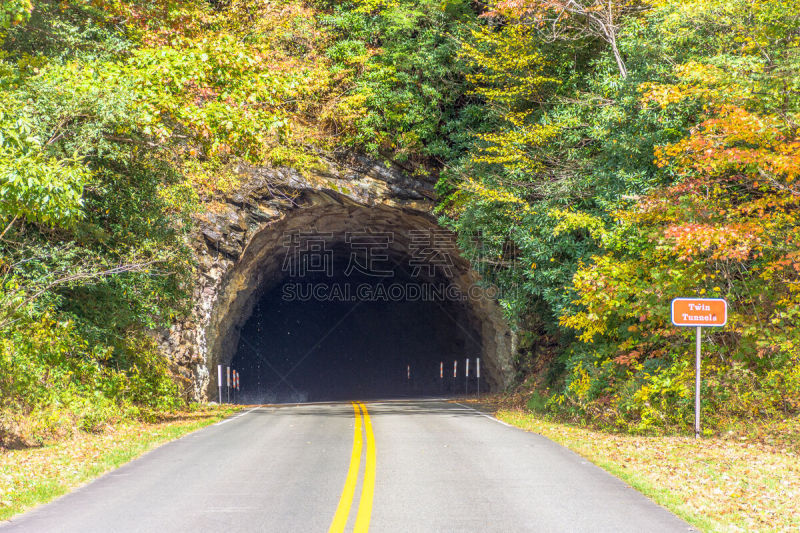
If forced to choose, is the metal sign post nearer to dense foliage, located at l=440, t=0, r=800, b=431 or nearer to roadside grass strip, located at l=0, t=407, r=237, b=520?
dense foliage, located at l=440, t=0, r=800, b=431

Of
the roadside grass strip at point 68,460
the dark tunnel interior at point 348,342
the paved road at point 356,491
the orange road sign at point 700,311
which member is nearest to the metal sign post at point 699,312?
the orange road sign at point 700,311

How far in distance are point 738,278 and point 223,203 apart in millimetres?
17459

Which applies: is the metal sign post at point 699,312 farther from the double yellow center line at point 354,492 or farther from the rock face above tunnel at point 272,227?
→ the rock face above tunnel at point 272,227

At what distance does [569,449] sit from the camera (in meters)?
12.1

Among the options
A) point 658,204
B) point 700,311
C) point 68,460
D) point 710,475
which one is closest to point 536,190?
point 658,204

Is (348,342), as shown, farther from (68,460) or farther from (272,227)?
(68,460)

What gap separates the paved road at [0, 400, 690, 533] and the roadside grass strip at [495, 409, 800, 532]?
0.33m

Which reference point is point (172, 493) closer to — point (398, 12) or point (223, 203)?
point (223, 203)

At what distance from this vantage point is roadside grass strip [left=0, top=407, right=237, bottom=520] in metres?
7.93

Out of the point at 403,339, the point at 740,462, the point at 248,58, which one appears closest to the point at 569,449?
the point at 740,462

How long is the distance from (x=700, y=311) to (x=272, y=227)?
1851cm

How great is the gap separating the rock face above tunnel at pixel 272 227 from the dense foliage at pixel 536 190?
2.80m

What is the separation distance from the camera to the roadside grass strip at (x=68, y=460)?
7.93 m

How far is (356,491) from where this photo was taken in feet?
26.5
